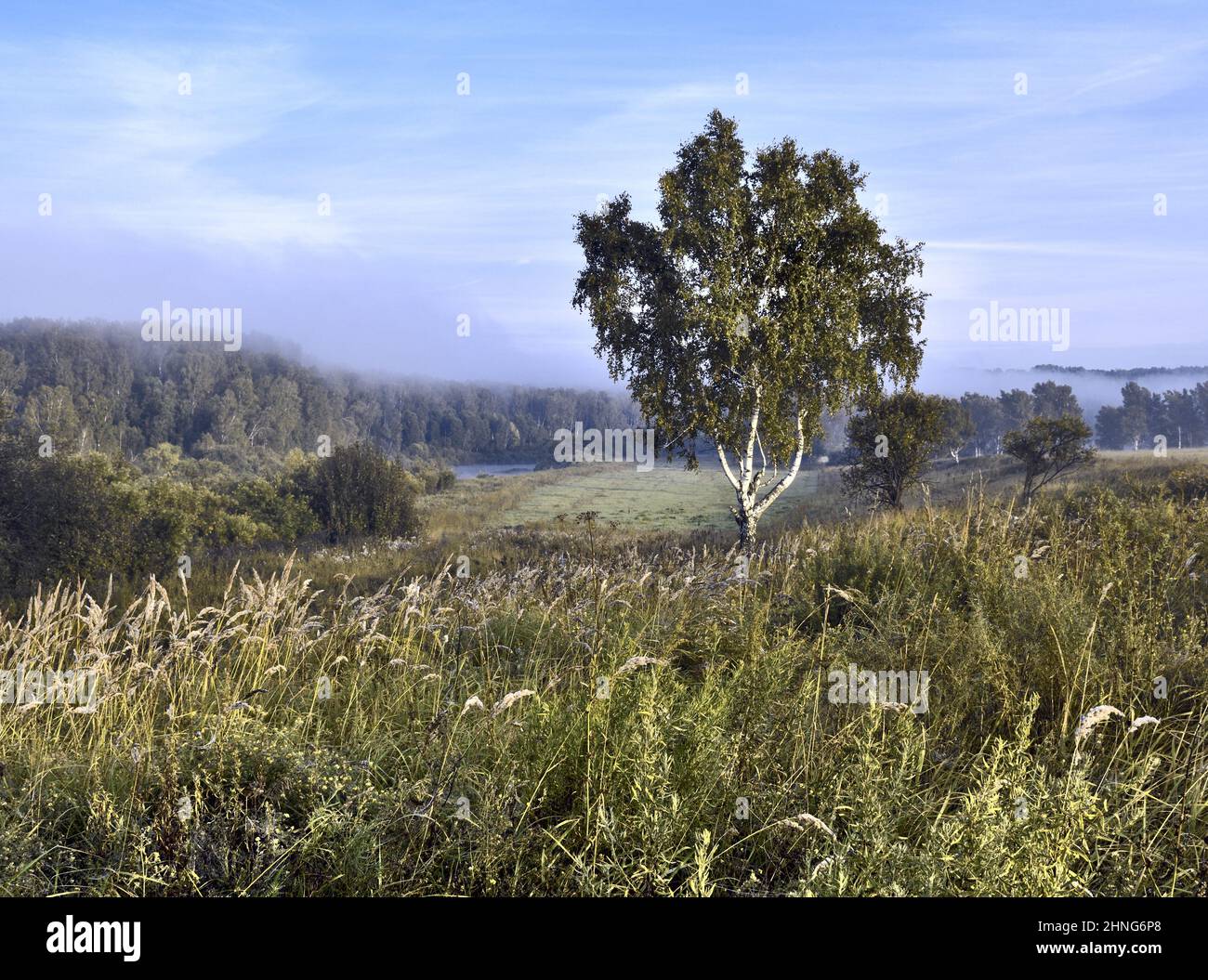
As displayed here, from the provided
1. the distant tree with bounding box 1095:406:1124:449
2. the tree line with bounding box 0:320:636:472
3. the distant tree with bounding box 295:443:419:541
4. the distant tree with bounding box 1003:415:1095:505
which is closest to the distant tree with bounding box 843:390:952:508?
the distant tree with bounding box 1003:415:1095:505

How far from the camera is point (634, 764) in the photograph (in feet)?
10.4

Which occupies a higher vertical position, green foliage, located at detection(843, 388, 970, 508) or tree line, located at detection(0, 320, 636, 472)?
tree line, located at detection(0, 320, 636, 472)

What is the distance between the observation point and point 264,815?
3322 mm

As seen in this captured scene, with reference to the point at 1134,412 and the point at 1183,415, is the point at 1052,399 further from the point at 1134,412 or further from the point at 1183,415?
the point at 1183,415

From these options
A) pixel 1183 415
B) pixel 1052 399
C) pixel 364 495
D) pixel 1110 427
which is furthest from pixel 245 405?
pixel 1183 415

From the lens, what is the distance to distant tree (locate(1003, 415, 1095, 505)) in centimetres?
3294

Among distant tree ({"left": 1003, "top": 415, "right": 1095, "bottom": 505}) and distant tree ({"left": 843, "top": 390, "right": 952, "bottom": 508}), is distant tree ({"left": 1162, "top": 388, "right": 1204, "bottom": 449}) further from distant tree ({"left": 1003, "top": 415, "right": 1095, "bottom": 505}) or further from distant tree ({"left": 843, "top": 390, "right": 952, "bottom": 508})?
distant tree ({"left": 843, "top": 390, "right": 952, "bottom": 508})

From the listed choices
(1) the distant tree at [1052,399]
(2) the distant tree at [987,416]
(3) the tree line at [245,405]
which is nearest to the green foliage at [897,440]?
(3) the tree line at [245,405]

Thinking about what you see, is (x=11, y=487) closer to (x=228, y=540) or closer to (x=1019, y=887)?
(x=228, y=540)

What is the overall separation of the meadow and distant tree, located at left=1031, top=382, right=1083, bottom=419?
3961 inches

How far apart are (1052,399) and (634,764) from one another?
10779 cm

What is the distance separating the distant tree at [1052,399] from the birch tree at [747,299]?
84.4m

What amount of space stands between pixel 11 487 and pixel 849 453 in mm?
27722

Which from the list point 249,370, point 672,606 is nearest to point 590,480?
point 672,606
